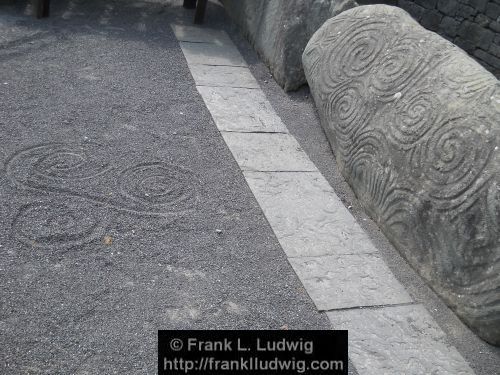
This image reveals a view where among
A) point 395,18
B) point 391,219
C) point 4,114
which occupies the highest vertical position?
point 395,18

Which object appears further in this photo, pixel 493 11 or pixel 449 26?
pixel 449 26

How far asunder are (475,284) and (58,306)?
6.84 feet

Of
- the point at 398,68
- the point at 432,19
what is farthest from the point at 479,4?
the point at 398,68

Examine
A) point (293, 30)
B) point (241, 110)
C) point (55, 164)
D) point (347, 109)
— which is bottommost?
point (55, 164)

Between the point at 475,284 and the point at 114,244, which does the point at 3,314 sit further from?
the point at 475,284

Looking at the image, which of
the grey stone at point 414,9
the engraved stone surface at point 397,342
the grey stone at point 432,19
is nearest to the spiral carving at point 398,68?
the engraved stone surface at point 397,342

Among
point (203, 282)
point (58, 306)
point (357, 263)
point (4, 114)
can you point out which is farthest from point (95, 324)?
point (4, 114)

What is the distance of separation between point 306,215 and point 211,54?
278 cm

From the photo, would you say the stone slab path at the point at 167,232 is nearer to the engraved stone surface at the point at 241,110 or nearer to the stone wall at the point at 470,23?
the engraved stone surface at the point at 241,110

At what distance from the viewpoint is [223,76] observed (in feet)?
17.8

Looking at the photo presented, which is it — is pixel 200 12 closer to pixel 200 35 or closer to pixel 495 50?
pixel 200 35

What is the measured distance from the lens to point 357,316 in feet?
9.64

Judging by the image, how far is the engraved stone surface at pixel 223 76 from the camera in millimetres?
5262

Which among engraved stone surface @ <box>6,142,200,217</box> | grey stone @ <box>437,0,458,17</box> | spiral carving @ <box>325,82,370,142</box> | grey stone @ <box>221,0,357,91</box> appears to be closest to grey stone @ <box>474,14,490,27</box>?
grey stone @ <box>437,0,458,17</box>
